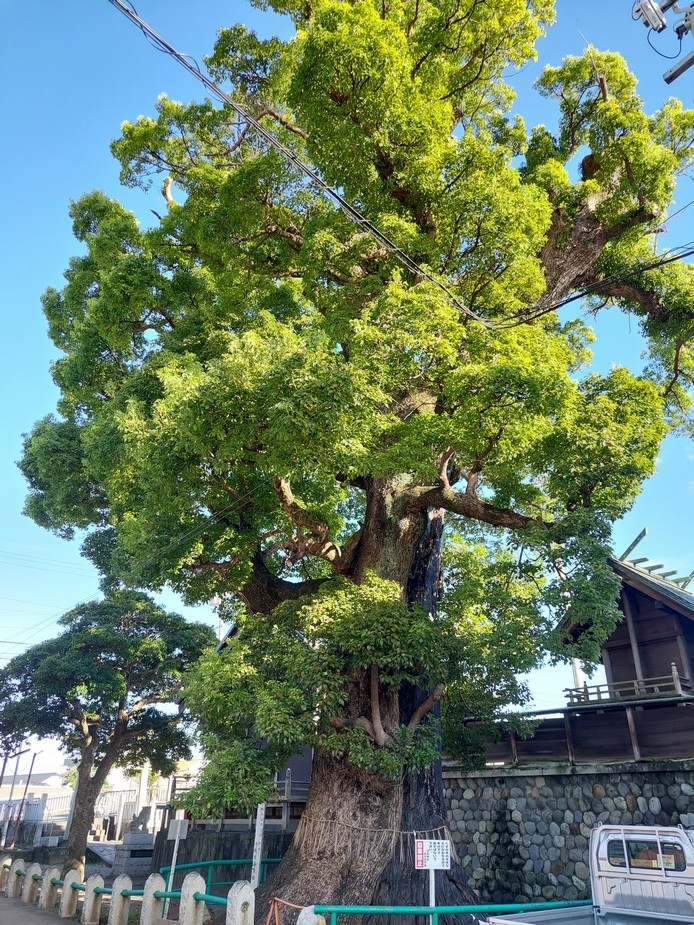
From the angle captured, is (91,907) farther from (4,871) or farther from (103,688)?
(103,688)

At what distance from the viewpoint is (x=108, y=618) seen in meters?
23.2

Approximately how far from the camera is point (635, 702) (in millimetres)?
12000

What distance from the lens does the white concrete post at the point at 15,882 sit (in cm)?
1561

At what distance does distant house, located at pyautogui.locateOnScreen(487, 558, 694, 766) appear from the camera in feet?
38.4

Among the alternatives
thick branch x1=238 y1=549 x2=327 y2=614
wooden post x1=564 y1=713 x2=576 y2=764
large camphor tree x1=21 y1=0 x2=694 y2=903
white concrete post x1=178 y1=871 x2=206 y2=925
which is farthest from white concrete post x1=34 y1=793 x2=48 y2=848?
wooden post x1=564 y1=713 x2=576 y2=764

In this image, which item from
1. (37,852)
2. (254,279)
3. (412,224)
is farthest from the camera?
(37,852)

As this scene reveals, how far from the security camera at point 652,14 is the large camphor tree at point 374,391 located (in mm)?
2858

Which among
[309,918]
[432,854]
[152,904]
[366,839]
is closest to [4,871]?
[152,904]

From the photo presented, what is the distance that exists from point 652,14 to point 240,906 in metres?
12.8

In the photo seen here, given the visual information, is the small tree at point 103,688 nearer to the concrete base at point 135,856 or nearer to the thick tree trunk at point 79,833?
the thick tree trunk at point 79,833

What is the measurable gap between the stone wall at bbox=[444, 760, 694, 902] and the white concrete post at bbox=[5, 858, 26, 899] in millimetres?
10582

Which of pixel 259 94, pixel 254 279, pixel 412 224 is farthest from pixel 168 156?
pixel 412 224

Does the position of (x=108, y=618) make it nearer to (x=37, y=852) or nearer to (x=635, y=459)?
(x=37, y=852)

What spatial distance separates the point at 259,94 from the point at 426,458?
969 cm
